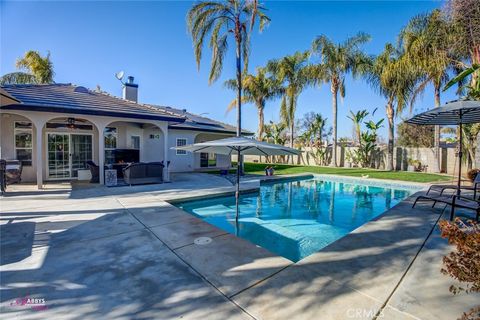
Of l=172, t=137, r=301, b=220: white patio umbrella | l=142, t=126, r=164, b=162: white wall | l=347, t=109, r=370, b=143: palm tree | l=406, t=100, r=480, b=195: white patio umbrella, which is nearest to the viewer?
l=172, t=137, r=301, b=220: white patio umbrella

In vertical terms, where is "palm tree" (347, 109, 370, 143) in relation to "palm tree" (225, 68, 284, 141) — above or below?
below

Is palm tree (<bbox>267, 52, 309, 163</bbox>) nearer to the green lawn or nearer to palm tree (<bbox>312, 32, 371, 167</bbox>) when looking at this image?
palm tree (<bbox>312, 32, 371, 167</bbox>)

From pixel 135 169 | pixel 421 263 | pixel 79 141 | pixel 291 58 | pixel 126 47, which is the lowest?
pixel 421 263

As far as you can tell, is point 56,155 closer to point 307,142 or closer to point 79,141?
point 79,141

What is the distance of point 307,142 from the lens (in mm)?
27250

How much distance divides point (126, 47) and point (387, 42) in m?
19.8

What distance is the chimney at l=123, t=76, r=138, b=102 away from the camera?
1630cm

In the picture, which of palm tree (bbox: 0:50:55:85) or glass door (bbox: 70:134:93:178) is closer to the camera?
glass door (bbox: 70:134:93:178)

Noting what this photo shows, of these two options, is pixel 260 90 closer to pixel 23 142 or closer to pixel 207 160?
pixel 207 160

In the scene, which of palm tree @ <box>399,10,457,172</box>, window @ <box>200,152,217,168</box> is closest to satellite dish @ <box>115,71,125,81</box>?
window @ <box>200,152,217,168</box>

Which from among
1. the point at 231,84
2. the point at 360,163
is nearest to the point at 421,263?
the point at 360,163

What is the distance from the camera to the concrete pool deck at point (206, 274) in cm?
264

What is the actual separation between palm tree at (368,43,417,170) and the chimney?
19.0 metres

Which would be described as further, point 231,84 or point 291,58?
point 231,84
